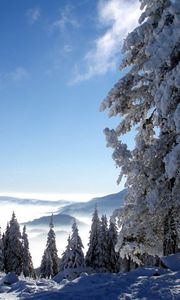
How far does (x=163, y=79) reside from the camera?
47.8 feet

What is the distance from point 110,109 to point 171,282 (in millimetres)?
8083

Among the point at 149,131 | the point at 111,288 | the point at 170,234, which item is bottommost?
the point at 111,288

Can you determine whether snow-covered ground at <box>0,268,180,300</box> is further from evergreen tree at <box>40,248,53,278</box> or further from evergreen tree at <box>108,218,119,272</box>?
evergreen tree at <box>40,248,53,278</box>

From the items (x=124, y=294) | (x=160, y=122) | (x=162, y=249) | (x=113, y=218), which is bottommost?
(x=124, y=294)

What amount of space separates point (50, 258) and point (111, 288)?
63.8m

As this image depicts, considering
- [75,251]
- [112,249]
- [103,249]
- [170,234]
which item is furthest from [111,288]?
[112,249]

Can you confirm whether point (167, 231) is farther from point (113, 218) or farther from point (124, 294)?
point (124, 294)

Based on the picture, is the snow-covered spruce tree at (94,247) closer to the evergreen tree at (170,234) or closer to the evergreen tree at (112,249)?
the evergreen tree at (112,249)

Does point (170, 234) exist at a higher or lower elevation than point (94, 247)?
lower

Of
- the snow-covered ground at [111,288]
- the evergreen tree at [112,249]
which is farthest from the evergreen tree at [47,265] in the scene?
the snow-covered ground at [111,288]

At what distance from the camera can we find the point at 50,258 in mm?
73188

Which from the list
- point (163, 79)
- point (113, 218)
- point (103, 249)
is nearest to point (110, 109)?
point (163, 79)

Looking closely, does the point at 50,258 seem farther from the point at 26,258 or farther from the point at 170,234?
the point at 170,234

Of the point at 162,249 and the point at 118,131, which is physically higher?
the point at 118,131
